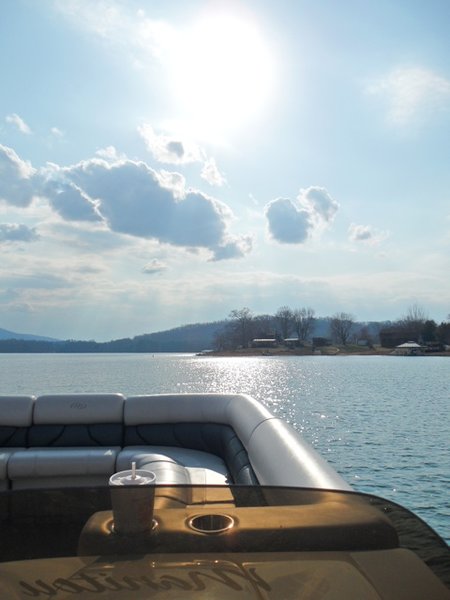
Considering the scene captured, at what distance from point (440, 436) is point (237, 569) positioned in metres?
10.6

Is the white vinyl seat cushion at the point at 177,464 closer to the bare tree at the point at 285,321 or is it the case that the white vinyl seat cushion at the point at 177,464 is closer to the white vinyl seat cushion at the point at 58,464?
the white vinyl seat cushion at the point at 58,464

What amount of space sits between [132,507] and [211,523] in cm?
19

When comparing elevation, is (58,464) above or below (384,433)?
above

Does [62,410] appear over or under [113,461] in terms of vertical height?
over

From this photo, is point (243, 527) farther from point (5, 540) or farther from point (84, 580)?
point (5, 540)

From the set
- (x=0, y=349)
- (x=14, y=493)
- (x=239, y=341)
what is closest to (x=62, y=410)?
(x=14, y=493)

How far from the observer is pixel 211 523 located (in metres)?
1.21

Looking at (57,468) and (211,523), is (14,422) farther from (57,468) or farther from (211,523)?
(211,523)

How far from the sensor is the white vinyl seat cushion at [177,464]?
4.04m

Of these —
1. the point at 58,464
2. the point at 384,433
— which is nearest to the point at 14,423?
the point at 58,464

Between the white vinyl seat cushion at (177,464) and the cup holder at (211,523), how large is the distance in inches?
103

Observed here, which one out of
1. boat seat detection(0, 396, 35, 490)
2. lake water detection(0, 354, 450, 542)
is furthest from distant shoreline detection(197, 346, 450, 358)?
boat seat detection(0, 396, 35, 490)

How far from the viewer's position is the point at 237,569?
1090mm

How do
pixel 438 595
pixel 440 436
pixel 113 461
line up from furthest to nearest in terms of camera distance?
1. pixel 440 436
2. pixel 113 461
3. pixel 438 595
